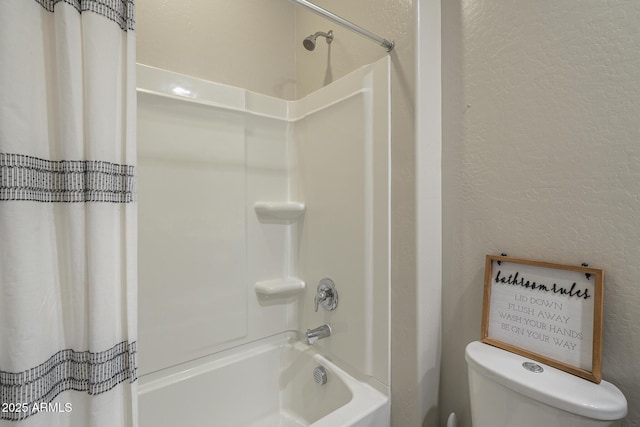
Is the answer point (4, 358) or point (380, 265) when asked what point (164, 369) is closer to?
point (4, 358)

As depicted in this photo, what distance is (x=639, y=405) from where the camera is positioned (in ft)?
2.35

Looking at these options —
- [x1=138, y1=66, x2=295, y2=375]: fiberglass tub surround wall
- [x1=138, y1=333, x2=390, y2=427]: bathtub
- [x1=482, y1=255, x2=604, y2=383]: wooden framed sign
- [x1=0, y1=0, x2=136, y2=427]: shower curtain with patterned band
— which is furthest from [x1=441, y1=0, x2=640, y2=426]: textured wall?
[x1=0, y1=0, x2=136, y2=427]: shower curtain with patterned band

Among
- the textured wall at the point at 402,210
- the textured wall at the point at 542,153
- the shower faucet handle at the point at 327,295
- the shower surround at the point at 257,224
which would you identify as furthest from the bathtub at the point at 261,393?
the textured wall at the point at 542,153

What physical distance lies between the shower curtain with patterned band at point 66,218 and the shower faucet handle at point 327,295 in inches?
32.3

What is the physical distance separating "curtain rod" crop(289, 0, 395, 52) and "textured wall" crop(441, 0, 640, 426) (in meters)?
0.22

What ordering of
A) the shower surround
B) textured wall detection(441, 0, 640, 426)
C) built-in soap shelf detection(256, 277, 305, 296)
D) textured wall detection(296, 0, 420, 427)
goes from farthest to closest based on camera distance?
built-in soap shelf detection(256, 277, 305, 296), the shower surround, textured wall detection(296, 0, 420, 427), textured wall detection(441, 0, 640, 426)

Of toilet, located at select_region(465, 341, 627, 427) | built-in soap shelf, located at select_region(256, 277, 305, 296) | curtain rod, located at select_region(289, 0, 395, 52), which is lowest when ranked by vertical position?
toilet, located at select_region(465, 341, 627, 427)

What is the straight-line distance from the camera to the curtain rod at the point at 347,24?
927 millimetres

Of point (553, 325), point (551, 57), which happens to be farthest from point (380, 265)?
point (551, 57)

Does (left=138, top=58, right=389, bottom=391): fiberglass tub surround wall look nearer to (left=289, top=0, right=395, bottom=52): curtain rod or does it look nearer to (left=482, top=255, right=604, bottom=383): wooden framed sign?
(left=289, top=0, right=395, bottom=52): curtain rod

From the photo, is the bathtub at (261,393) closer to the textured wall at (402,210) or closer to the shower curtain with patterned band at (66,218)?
the textured wall at (402,210)

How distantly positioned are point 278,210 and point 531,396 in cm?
118

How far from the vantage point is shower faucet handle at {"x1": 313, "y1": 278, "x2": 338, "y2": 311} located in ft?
4.44

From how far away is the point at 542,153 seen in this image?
0.87 metres
